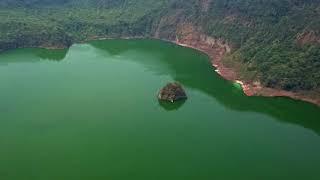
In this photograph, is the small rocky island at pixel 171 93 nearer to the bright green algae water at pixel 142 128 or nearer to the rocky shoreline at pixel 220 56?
the bright green algae water at pixel 142 128

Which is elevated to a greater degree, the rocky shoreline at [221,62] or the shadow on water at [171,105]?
the rocky shoreline at [221,62]

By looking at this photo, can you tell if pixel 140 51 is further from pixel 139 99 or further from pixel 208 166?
pixel 208 166

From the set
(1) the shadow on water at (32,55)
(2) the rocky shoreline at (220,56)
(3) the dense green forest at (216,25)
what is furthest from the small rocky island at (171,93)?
(1) the shadow on water at (32,55)

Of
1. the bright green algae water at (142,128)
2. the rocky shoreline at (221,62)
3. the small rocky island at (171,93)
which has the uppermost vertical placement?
the rocky shoreline at (221,62)

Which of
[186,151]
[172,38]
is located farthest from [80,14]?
A: [186,151]

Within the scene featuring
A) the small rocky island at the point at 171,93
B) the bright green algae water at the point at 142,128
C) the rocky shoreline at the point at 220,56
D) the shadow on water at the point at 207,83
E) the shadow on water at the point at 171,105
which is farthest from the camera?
the rocky shoreline at the point at 220,56

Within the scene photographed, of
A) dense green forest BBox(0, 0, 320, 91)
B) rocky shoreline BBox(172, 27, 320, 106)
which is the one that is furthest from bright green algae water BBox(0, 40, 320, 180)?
dense green forest BBox(0, 0, 320, 91)
